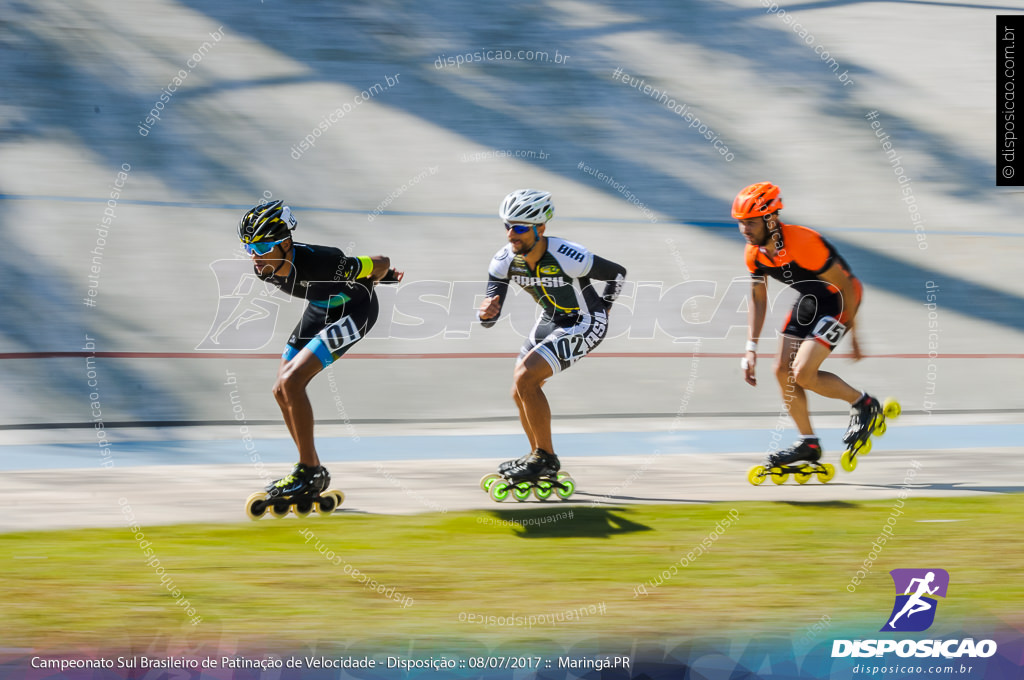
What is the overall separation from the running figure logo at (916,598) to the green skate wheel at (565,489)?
1.86 meters

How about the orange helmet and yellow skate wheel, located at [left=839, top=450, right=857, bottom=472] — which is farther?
yellow skate wheel, located at [left=839, top=450, right=857, bottom=472]

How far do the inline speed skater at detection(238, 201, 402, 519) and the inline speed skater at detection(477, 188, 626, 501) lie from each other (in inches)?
27.9

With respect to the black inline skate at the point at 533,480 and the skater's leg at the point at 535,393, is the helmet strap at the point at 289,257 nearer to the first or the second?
the skater's leg at the point at 535,393

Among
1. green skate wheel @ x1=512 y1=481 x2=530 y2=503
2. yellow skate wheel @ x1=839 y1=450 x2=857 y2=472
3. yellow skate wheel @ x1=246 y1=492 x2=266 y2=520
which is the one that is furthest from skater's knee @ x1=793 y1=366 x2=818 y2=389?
yellow skate wheel @ x1=246 y1=492 x2=266 y2=520

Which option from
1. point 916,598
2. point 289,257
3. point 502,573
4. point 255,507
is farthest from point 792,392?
point 255,507

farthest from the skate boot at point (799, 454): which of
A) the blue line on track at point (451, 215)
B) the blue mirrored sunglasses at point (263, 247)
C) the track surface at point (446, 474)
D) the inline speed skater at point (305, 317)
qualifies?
the blue line on track at point (451, 215)

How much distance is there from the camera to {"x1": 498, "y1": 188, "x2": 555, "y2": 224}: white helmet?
5.94 m

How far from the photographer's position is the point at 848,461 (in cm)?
694

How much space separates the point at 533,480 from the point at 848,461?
2157mm

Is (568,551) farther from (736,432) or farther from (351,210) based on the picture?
(351,210)

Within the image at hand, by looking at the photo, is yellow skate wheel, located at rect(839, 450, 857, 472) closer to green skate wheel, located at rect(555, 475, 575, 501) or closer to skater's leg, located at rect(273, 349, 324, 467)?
green skate wheel, located at rect(555, 475, 575, 501)

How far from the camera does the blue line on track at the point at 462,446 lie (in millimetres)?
7391

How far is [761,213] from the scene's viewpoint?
21.1 ft

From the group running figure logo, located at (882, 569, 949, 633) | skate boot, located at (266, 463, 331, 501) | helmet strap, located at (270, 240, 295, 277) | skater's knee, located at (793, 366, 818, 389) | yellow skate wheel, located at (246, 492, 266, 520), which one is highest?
helmet strap, located at (270, 240, 295, 277)
